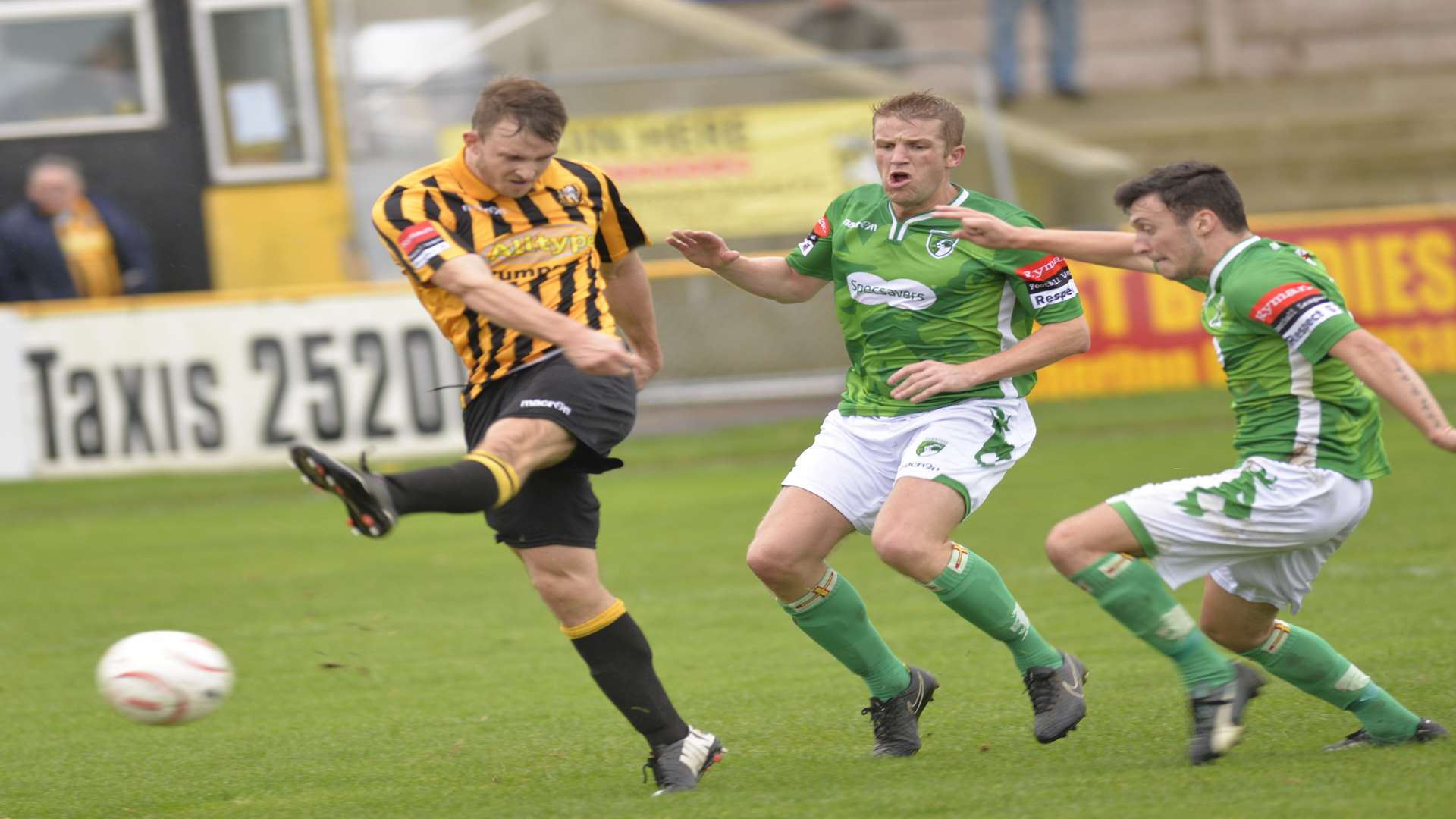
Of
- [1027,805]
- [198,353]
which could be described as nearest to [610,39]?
[198,353]

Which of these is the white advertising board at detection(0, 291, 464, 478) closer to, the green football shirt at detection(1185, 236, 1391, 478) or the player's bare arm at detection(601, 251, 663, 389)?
the player's bare arm at detection(601, 251, 663, 389)

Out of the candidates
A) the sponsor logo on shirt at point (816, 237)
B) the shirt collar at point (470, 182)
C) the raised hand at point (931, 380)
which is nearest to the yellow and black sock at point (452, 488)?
the shirt collar at point (470, 182)

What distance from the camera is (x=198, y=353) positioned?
43.7 feet

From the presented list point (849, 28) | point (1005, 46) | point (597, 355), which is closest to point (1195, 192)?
point (597, 355)

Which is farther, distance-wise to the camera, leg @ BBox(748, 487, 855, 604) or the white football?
leg @ BBox(748, 487, 855, 604)

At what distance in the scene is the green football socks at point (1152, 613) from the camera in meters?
4.80

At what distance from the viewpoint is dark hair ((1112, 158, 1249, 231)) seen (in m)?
4.86

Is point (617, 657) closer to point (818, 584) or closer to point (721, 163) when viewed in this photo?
point (818, 584)

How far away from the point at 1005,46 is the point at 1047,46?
2.85ft

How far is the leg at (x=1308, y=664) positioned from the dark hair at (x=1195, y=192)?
107 centimetres

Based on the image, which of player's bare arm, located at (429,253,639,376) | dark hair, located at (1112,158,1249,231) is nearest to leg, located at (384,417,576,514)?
player's bare arm, located at (429,253,639,376)

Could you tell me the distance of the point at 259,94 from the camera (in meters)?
15.9

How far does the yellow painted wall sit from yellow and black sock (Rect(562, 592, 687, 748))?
36.7ft

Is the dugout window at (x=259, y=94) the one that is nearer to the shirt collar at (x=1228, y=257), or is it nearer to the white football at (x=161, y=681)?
the white football at (x=161, y=681)
